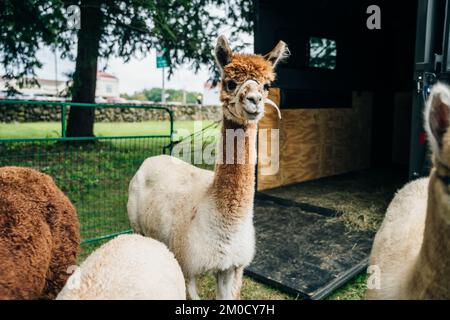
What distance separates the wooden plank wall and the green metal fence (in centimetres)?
225

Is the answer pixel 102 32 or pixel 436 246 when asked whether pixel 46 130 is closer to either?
pixel 102 32

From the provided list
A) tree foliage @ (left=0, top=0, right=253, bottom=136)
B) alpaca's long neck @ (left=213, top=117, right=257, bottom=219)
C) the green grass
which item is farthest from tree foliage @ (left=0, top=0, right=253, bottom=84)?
alpaca's long neck @ (left=213, top=117, right=257, bottom=219)

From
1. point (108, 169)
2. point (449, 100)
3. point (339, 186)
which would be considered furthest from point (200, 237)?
point (339, 186)

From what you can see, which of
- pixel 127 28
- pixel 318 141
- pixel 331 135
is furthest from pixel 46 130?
pixel 331 135

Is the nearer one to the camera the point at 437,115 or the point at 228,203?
the point at 437,115

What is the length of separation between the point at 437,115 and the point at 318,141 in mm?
6613

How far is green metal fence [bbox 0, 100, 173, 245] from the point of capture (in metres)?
4.75

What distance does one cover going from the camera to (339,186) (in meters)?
7.21

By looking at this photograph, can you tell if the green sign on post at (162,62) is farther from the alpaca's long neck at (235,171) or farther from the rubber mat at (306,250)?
the alpaca's long neck at (235,171)

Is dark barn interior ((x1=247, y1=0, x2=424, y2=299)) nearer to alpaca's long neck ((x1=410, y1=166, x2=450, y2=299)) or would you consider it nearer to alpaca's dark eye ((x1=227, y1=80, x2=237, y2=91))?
alpaca's long neck ((x1=410, y1=166, x2=450, y2=299))

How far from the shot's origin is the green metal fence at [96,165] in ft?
15.6

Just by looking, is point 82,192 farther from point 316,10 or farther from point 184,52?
point 316,10

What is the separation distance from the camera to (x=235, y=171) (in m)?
2.62

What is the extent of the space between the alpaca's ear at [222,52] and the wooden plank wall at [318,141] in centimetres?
338
